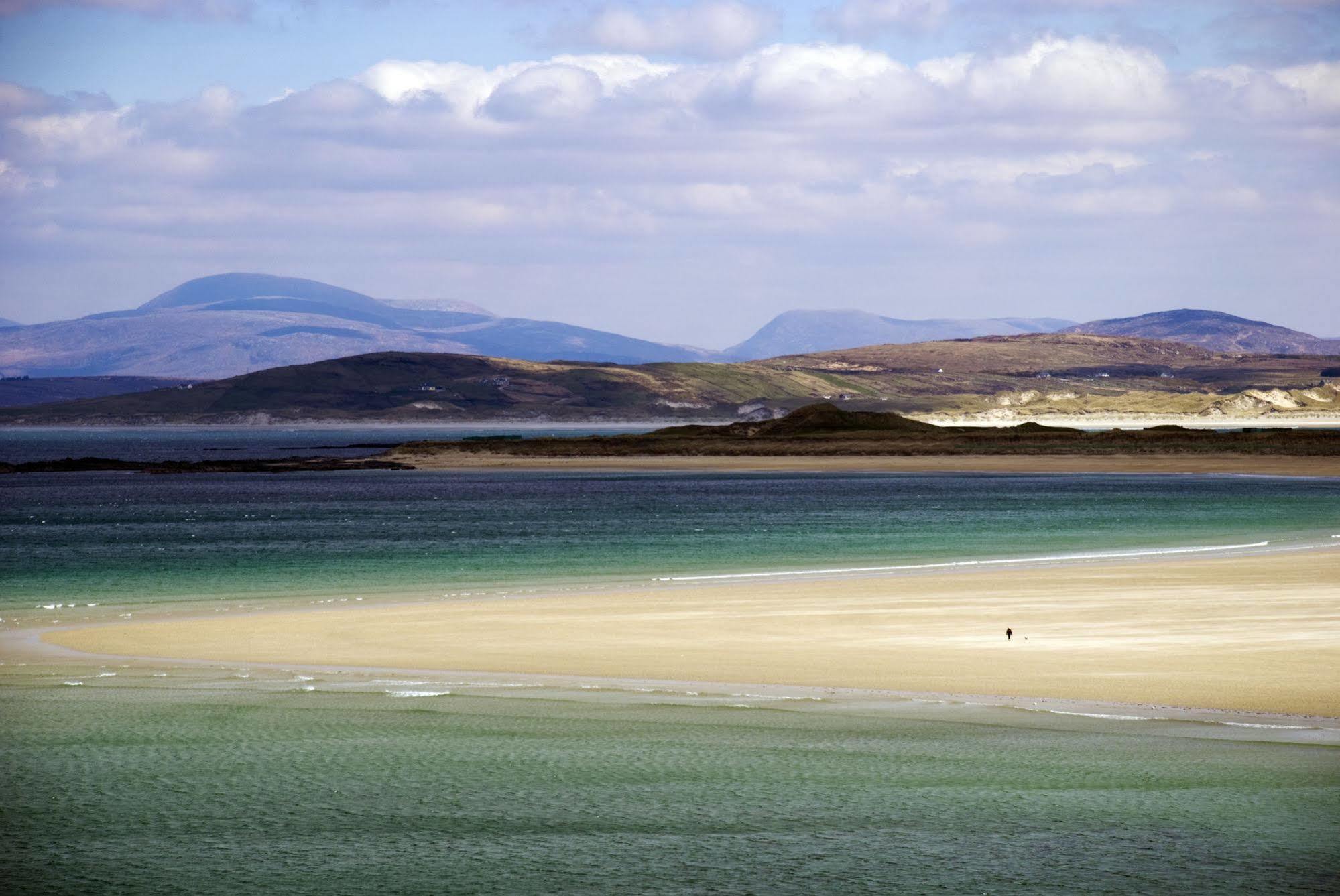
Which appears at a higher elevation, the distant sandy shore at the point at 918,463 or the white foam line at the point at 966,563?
the distant sandy shore at the point at 918,463

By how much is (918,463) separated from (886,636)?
3527 inches

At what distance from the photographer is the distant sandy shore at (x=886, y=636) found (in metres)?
18.9

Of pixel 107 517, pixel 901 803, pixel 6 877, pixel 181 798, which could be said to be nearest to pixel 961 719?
pixel 901 803

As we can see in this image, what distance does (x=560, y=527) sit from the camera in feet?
176

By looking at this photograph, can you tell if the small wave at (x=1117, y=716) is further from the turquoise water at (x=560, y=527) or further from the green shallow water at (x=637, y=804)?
the turquoise water at (x=560, y=527)

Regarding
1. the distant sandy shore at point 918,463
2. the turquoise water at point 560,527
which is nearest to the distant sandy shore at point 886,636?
the turquoise water at point 560,527

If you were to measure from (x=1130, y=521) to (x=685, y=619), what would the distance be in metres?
32.3

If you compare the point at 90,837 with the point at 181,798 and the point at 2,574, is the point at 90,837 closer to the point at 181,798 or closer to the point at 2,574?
the point at 181,798

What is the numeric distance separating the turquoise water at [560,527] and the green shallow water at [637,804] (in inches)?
649

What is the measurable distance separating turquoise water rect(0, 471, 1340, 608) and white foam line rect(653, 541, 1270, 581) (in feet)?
3.29

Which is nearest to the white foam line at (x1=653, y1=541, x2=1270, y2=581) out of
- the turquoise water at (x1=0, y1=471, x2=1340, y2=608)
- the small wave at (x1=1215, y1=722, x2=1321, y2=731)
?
the turquoise water at (x1=0, y1=471, x2=1340, y2=608)

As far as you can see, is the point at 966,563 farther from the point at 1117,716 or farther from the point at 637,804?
the point at 637,804

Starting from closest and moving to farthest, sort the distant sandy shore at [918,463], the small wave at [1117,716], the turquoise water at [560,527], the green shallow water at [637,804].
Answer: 1. the green shallow water at [637,804]
2. the small wave at [1117,716]
3. the turquoise water at [560,527]
4. the distant sandy shore at [918,463]

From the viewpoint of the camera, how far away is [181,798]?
1355 centimetres
